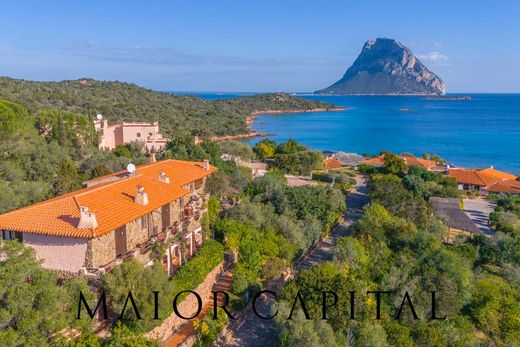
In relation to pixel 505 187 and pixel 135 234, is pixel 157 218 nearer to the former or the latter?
pixel 135 234

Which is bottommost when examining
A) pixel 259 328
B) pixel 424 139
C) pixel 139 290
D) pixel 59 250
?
pixel 424 139

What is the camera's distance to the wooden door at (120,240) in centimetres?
1400

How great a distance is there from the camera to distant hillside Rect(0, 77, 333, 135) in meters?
55.8

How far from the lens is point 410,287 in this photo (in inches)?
647

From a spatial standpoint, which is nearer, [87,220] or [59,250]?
[87,220]

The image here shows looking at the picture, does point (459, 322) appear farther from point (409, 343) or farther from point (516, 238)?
point (516, 238)

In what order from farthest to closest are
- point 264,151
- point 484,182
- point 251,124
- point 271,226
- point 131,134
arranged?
point 251,124 < point 264,151 < point 131,134 < point 484,182 < point 271,226

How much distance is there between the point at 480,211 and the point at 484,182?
26.1ft

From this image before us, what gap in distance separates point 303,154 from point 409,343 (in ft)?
106

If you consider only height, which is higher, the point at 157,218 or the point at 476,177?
the point at 157,218

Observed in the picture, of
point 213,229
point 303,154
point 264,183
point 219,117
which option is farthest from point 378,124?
point 213,229

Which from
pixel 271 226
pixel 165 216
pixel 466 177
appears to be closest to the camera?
pixel 165 216

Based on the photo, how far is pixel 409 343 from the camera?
523 inches

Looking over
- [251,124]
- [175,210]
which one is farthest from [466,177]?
[251,124]
